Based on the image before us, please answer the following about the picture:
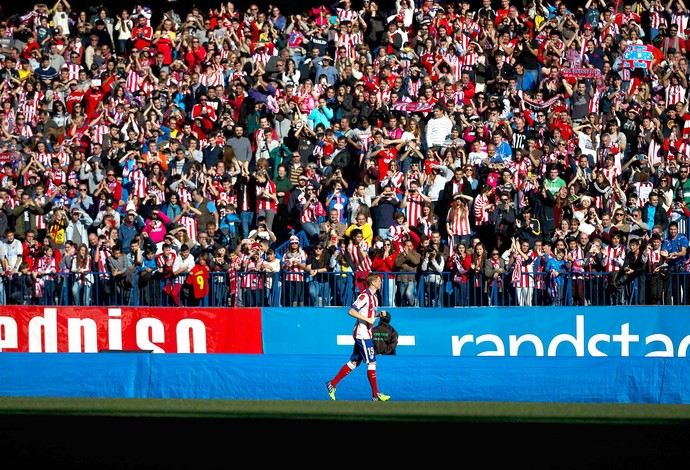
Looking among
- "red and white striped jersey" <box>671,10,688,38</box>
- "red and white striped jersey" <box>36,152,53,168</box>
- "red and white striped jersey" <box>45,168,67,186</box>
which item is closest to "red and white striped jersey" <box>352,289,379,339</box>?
"red and white striped jersey" <box>45,168,67,186</box>

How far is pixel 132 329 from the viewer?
74.4ft

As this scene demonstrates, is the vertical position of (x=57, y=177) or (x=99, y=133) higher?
(x=99, y=133)

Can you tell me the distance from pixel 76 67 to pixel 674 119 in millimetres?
13349

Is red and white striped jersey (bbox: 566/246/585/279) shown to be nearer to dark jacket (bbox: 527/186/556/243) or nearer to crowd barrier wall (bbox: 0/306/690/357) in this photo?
crowd barrier wall (bbox: 0/306/690/357)

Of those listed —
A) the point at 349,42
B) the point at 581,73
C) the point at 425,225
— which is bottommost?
the point at 425,225

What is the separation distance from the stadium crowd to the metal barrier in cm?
4

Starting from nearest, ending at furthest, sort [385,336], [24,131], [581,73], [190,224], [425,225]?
[385,336] < [425,225] < [190,224] < [581,73] < [24,131]

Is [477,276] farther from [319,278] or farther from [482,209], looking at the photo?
[319,278]

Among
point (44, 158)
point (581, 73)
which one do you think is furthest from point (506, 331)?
point (44, 158)

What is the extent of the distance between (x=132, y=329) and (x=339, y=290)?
3882 mm

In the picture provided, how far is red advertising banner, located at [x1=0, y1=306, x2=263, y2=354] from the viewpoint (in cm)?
2239

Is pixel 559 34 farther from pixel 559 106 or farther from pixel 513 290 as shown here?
pixel 513 290

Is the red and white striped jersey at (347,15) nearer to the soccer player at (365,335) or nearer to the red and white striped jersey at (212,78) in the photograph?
the red and white striped jersey at (212,78)

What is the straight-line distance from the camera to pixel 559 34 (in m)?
26.2
